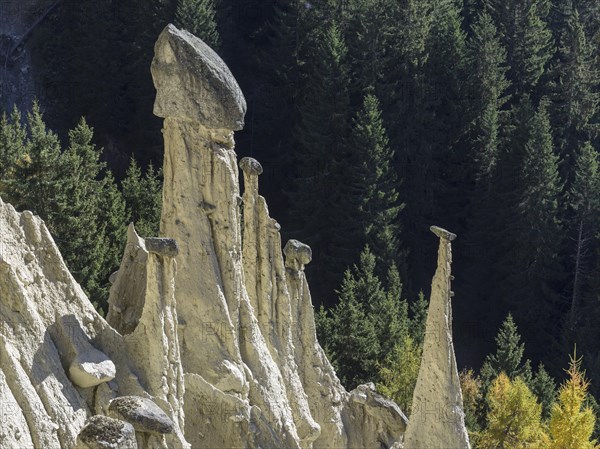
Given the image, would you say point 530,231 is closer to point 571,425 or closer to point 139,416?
point 571,425

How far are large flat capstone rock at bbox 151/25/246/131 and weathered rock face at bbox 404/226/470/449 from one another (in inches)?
199

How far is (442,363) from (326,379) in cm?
215

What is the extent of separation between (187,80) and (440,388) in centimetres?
719

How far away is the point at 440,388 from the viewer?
25.6 m

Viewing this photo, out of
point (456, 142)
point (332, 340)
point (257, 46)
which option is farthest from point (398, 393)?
point (257, 46)

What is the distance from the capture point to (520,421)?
1710 inches

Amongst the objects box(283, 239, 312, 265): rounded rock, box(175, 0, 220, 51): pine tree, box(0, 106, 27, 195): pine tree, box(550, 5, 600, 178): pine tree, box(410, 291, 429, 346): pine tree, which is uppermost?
box(175, 0, 220, 51): pine tree

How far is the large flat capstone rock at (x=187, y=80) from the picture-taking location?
867 inches

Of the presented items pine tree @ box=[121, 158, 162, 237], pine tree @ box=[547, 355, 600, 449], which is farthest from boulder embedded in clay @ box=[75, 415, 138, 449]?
pine tree @ box=[121, 158, 162, 237]

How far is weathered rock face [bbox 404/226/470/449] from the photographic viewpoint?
2541 centimetres

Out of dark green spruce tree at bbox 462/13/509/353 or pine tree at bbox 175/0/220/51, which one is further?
dark green spruce tree at bbox 462/13/509/353

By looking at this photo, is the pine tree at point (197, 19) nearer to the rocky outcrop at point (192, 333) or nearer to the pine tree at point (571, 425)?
the pine tree at point (571, 425)

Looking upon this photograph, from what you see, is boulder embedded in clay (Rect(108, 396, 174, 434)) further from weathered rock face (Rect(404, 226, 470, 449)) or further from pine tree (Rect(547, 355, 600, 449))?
pine tree (Rect(547, 355, 600, 449))

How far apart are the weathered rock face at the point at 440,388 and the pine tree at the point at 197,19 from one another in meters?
30.8
